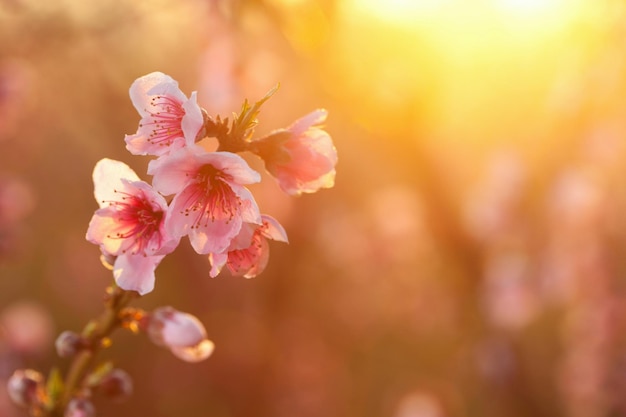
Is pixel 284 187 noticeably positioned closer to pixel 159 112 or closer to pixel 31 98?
pixel 159 112

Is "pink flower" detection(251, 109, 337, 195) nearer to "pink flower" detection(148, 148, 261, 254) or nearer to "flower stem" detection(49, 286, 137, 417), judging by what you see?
"pink flower" detection(148, 148, 261, 254)

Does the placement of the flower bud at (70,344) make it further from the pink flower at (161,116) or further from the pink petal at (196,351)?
the pink flower at (161,116)

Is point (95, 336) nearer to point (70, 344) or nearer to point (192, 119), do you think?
point (70, 344)

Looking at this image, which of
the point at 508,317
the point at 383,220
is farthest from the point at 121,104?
the point at 508,317

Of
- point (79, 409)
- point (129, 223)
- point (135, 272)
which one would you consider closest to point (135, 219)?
point (129, 223)

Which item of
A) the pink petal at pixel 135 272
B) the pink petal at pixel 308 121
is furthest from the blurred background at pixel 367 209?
the pink petal at pixel 135 272
